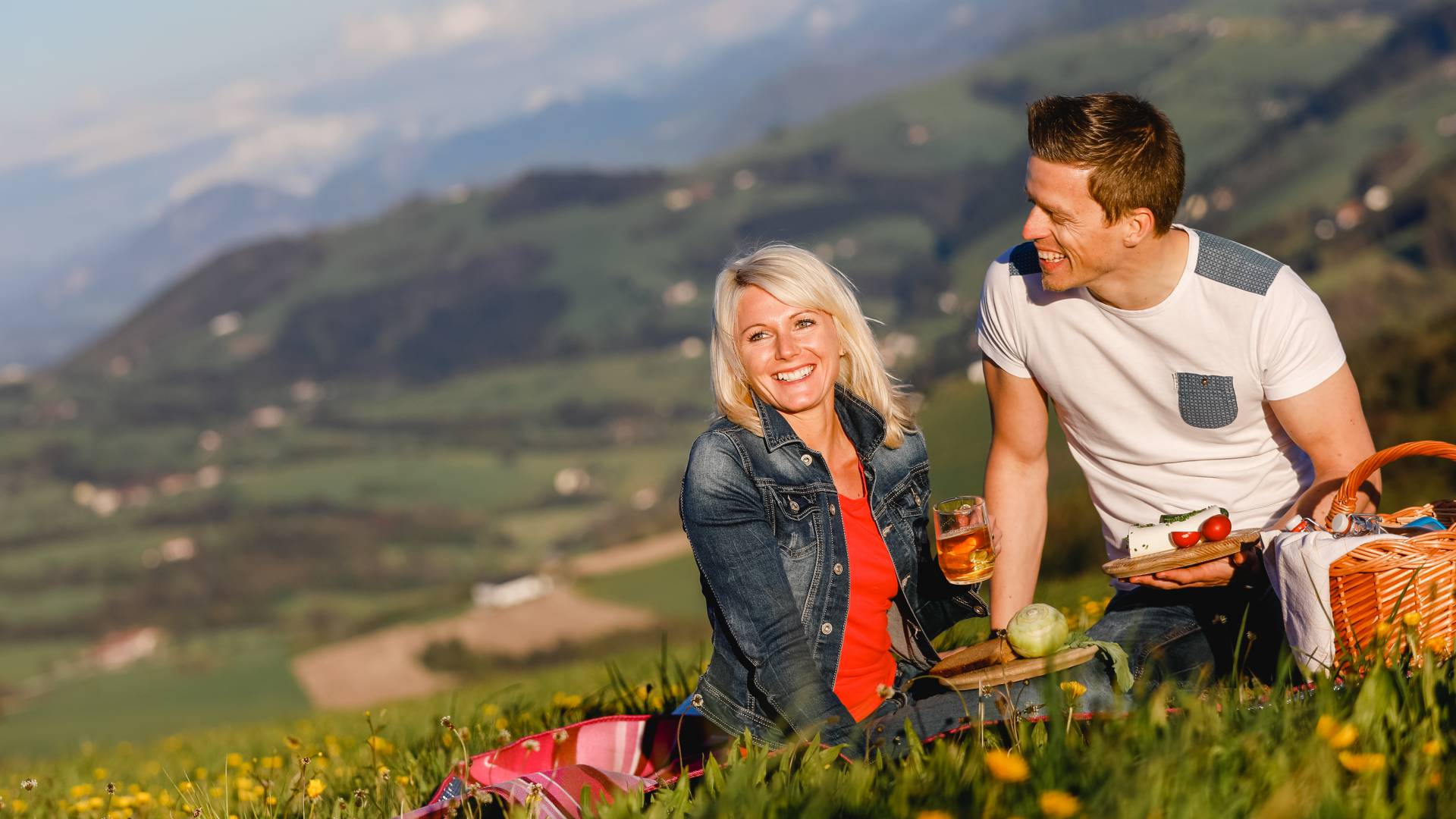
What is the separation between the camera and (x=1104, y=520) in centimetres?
584

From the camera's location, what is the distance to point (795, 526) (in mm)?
4961

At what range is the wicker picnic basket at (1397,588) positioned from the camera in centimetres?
397

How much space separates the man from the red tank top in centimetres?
70

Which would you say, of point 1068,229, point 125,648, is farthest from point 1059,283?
point 125,648

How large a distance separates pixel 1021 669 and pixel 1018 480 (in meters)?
2.02

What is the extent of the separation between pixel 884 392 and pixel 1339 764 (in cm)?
271

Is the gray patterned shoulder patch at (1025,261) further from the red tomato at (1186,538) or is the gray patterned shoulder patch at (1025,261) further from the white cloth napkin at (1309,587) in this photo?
the white cloth napkin at (1309,587)

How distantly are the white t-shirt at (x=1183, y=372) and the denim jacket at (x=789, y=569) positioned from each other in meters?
0.79

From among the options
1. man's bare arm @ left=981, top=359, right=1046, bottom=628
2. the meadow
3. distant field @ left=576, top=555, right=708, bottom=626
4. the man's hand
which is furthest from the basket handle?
distant field @ left=576, top=555, right=708, bottom=626

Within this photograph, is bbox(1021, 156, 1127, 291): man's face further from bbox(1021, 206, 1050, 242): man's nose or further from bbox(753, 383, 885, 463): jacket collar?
bbox(753, 383, 885, 463): jacket collar

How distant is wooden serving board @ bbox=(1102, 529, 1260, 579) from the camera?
4668mm

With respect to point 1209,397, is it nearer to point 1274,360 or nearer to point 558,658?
point 1274,360

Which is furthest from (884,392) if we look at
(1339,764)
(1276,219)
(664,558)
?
(1276,219)

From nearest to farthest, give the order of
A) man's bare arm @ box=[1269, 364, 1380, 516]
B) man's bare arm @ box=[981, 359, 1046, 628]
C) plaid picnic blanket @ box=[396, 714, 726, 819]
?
plaid picnic blanket @ box=[396, 714, 726, 819]
man's bare arm @ box=[1269, 364, 1380, 516]
man's bare arm @ box=[981, 359, 1046, 628]
